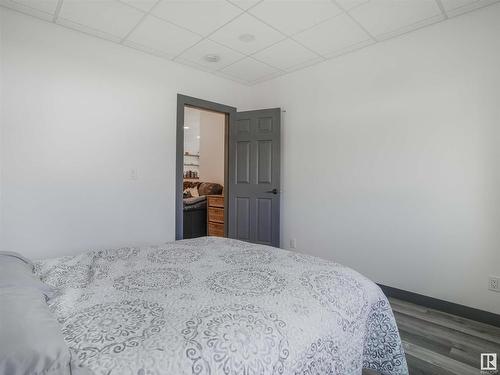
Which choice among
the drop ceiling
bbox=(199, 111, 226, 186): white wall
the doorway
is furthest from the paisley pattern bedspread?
bbox=(199, 111, 226, 186): white wall

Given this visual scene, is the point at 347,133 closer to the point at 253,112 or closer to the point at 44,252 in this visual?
the point at 253,112

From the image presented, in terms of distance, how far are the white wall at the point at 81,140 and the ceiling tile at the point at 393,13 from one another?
2.04 meters

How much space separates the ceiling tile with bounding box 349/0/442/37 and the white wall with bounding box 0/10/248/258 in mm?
2040

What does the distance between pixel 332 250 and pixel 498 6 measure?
258 cm

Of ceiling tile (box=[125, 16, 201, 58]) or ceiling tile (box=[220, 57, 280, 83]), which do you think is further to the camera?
ceiling tile (box=[220, 57, 280, 83])

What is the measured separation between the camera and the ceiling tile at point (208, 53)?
9.61ft

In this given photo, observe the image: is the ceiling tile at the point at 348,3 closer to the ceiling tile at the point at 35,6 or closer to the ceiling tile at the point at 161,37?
the ceiling tile at the point at 161,37

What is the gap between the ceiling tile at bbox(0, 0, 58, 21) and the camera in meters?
2.23

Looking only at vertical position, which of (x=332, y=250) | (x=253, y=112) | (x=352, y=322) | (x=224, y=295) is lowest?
(x=332, y=250)

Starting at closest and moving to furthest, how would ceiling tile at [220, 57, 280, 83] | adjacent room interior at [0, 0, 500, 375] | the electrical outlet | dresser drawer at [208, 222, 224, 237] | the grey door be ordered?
adjacent room interior at [0, 0, 500, 375]
the electrical outlet
ceiling tile at [220, 57, 280, 83]
the grey door
dresser drawer at [208, 222, 224, 237]

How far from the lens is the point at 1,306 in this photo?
775 mm

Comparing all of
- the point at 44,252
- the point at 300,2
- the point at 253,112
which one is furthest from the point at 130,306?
the point at 253,112

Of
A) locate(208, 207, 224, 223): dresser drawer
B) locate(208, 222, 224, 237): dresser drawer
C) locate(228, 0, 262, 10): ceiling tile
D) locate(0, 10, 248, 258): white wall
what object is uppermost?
locate(228, 0, 262, 10): ceiling tile

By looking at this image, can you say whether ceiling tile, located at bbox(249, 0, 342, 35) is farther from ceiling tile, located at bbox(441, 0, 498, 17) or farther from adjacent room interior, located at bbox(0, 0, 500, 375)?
ceiling tile, located at bbox(441, 0, 498, 17)
